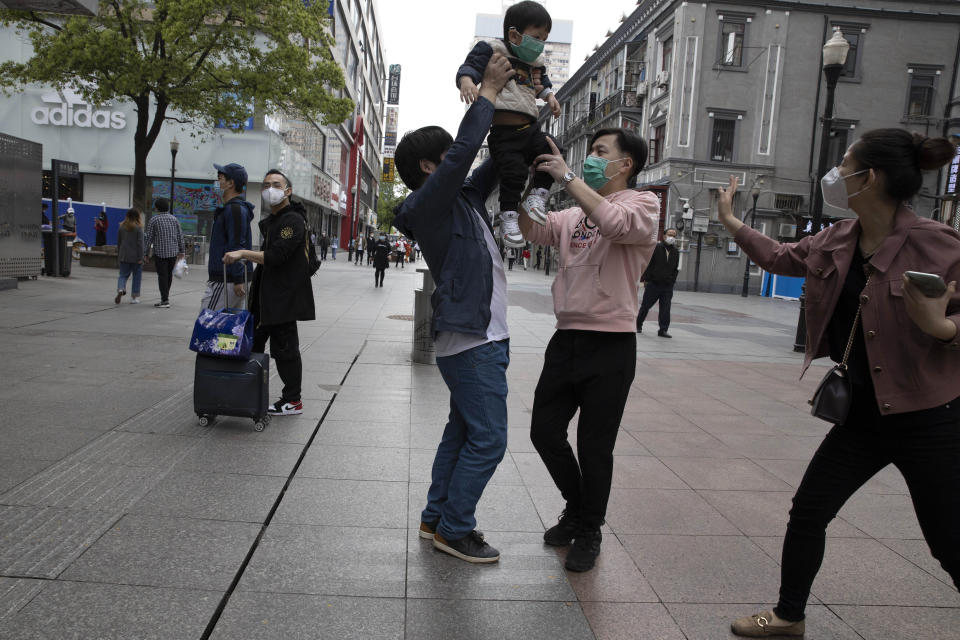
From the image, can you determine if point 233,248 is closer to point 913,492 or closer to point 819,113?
point 913,492

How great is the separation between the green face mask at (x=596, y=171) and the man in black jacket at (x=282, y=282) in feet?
8.89

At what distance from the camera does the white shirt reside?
2.99 metres

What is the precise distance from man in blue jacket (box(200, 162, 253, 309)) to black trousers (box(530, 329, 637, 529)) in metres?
3.44

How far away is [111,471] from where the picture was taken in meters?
4.05

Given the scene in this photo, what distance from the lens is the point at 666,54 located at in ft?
111

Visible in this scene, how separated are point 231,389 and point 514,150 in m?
3.15

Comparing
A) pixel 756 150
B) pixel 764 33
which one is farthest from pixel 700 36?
pixel 756 150

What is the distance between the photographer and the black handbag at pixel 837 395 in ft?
7.96

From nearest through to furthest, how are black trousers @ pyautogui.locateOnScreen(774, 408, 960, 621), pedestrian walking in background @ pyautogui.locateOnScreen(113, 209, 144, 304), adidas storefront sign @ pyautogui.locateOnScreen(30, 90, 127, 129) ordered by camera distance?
1. black trousers @ pyautogui.locateOnScreen(774, 408, 960, 621)
2. pedestrian walking in background @ pyautogui.locateOnScreen(113, 209, 144, 304)
3. adidas storefront sign @ pyautogui.locateOnScreen(30, 90, 127, 129)

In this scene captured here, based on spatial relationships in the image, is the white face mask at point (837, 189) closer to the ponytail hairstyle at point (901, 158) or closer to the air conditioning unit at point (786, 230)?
the ponytail hairstyle at point (901, 158)

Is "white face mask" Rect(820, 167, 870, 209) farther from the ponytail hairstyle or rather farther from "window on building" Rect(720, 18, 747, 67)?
"window on building" Rect(720, 18, 747, 67)

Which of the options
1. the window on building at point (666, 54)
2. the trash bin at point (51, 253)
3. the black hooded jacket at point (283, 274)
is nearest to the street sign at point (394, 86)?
the window on building at point (666, 54)

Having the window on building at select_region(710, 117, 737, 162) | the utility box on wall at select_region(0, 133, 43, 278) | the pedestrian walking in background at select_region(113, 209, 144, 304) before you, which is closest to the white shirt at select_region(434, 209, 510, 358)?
the pedestrian walking in background at select_region(113, 209, 144, 304)

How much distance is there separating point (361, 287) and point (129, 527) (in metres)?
17.9
